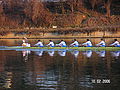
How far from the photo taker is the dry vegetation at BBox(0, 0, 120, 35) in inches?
2687

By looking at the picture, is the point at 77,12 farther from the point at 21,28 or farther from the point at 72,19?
the point at 21,28

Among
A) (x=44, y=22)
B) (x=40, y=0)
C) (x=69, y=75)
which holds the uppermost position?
(x=40, y=0)

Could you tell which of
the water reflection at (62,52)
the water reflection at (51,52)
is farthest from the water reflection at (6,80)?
the water reflection at (51,52)

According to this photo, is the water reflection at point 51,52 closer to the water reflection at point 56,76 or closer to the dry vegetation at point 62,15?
the water reflection at point 56,76

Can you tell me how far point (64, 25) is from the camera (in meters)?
69.8

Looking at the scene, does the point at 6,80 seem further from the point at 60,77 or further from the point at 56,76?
the point at 60,77

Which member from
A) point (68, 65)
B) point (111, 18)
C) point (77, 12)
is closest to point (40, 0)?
point (77, 12)

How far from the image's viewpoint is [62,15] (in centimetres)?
7206

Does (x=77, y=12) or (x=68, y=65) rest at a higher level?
(x=77, y=12)

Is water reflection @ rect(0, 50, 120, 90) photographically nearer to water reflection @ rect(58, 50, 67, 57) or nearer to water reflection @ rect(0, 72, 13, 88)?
water reflection @ rect(0, 72, 13, 88)

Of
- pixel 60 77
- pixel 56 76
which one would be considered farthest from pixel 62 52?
pixel 60 77

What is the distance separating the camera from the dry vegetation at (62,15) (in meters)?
68.2

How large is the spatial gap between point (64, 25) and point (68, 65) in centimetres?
4819

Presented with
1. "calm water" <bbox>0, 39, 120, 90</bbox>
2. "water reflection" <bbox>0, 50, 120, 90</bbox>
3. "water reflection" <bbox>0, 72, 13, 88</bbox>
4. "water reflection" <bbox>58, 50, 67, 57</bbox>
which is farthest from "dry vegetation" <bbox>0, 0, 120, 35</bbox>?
"water reflection" <bbox>0, 72, 13, 88</bbox>
